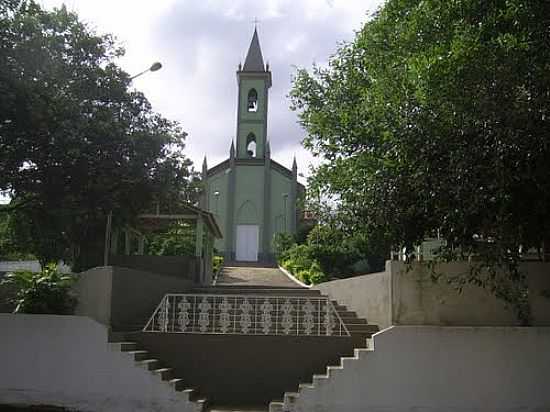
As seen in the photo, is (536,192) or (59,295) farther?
(59,295)

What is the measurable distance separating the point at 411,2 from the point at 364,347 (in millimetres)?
5685

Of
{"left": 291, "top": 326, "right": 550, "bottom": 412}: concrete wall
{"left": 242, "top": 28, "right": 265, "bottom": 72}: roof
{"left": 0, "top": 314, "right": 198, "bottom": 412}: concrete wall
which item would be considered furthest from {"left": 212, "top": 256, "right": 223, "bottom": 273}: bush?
{"left": 291, "top": 326, "right": 550, "bottom": 412}: concrete wall

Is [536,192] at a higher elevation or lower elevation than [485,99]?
lower

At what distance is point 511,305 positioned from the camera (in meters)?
9.00

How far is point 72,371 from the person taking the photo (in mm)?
8891

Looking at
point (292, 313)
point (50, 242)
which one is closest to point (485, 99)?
point (292, 313)

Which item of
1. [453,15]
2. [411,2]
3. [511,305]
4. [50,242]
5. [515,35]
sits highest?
[411,2]

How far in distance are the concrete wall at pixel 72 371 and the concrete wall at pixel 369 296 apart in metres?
3.52

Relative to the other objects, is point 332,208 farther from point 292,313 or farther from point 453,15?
point 453,15

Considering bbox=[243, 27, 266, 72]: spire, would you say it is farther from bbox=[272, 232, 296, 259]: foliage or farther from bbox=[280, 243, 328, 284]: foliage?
bbox=[280, 243, 328, 284]: foliage

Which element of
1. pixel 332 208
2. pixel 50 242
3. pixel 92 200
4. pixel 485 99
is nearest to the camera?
pixel 485 99

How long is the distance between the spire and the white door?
1077 centimetres

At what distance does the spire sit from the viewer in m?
38.7

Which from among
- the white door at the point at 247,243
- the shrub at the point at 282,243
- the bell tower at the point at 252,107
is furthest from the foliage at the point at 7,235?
the bell tower at the point at 252,107
